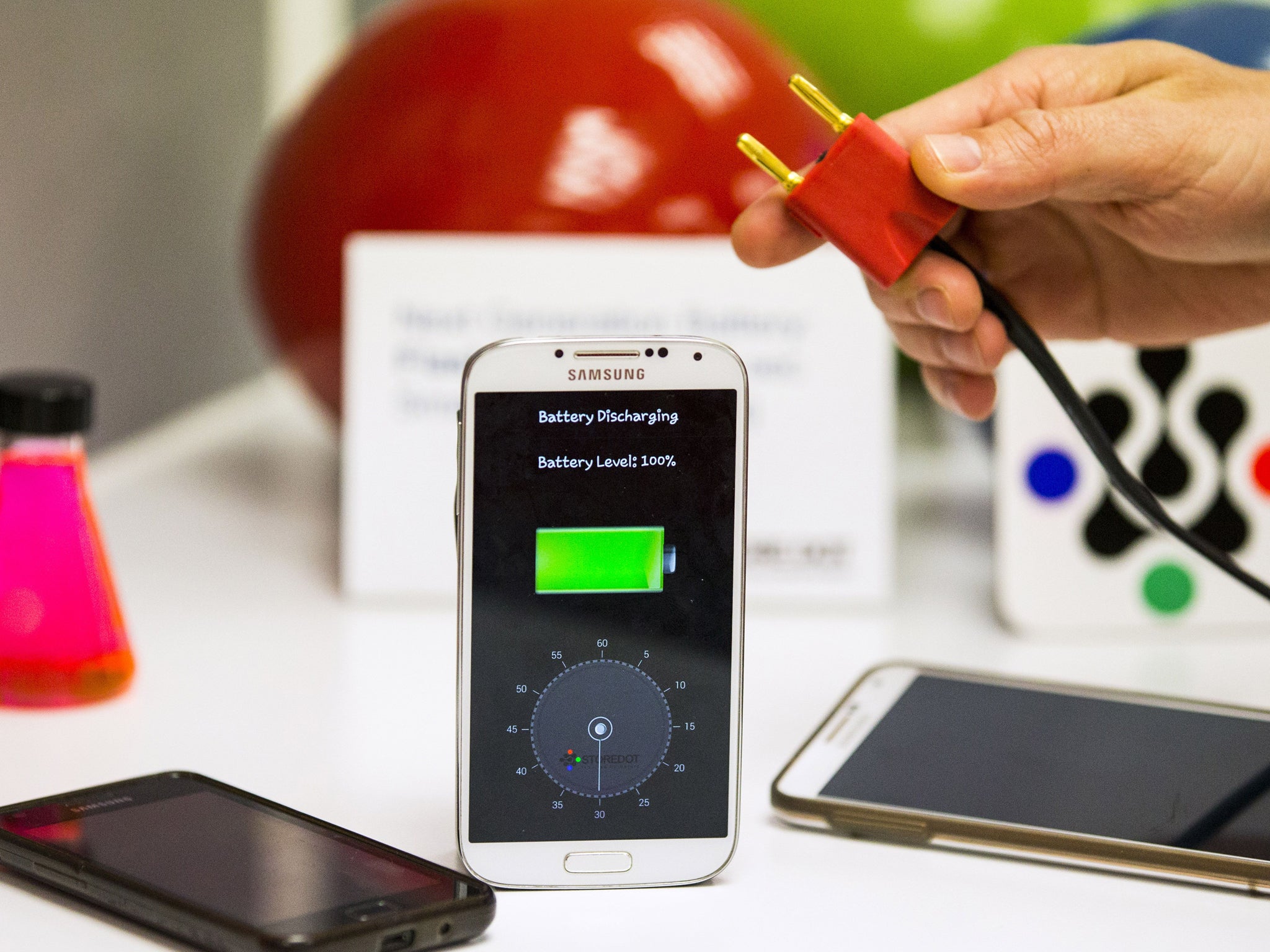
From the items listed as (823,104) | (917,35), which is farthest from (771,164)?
(917,35)

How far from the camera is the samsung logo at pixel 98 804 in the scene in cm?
40

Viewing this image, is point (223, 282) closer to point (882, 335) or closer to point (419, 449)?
point (419, 449)

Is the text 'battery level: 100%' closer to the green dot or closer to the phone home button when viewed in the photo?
the phone home button

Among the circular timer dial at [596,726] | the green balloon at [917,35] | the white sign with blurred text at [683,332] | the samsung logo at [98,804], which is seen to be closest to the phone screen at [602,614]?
the circular timer dial at [596,726]

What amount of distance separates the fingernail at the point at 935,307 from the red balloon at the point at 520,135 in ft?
0.78

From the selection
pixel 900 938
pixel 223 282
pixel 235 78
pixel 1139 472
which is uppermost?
pixel 235 78

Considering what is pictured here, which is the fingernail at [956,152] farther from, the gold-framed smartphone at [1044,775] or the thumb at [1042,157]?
the gold-framed smartphone at [1044,775]

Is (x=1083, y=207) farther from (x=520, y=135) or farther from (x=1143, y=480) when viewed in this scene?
(x=520, y=135)

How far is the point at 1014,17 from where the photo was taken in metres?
0.91

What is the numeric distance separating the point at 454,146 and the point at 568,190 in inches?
2.3

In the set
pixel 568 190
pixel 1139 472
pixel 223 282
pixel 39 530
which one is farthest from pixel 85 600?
pixel 223 282

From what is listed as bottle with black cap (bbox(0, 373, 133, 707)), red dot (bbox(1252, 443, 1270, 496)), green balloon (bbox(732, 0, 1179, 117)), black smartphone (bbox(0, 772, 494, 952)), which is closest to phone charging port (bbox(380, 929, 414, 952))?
black smartphone (bbox(0, 772, 494, 952))

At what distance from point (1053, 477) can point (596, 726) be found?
327 millimetres

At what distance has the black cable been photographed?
0.47 meters
